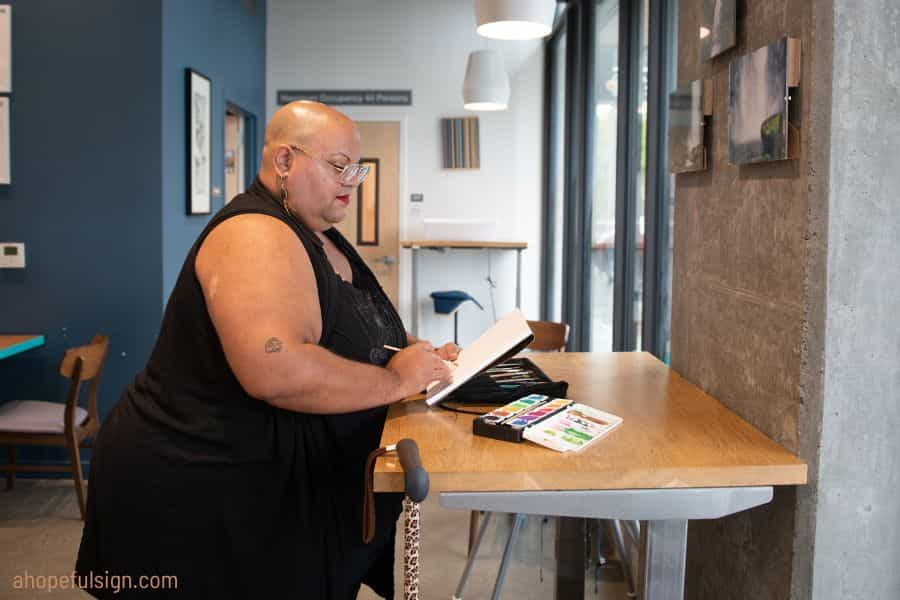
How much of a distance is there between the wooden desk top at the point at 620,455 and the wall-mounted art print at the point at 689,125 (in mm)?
653

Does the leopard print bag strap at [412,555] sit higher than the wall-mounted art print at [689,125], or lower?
lower

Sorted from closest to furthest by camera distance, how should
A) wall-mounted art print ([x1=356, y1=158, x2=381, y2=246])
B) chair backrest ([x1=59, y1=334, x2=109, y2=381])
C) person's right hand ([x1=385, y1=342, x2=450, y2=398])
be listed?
person's right hand ([x1=385, y1=342, x2=450, y2=398]) < chair backrest ([x1=59, y1=334, x2=109, y2=381]) < wall-mounted art print ([x1=356, y1=158, x2=381, y2=246])

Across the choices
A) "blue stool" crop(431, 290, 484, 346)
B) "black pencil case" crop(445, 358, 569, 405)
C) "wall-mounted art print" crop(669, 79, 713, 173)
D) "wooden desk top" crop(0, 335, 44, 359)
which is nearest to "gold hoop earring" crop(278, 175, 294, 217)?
"black pencil case" crop(445, 358, 569, 405)

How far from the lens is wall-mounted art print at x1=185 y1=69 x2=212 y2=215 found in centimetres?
520

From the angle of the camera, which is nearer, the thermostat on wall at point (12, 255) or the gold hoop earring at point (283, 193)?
the gold hoop earring at point (283, 193)

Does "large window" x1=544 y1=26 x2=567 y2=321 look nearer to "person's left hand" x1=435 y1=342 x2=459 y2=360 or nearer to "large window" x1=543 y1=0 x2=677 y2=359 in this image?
"large window" x1=543 y1=0 x2=677 y2=359

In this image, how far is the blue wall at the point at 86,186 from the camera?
464cm

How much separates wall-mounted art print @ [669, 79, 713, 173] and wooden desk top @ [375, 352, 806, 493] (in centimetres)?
65

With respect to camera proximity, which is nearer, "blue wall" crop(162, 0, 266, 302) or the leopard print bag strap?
the leopard print bag strap

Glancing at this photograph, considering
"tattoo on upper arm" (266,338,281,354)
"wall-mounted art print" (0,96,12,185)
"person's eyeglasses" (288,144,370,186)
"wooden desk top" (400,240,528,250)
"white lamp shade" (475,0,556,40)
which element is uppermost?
"white lamp shade" (475,0,556,40)

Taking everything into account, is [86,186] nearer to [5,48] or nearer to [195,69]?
[5,48]

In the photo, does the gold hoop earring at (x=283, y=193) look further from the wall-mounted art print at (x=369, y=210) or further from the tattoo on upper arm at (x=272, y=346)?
the wall-mounted art print at (x=369, y=210)

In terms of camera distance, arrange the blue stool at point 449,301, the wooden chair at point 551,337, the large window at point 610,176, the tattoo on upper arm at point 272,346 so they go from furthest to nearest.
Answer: the blue stool at point 449,301, the large window at point 610,176, the wooden chair at point 551,337, the tattoo on upper arm at point 272,346

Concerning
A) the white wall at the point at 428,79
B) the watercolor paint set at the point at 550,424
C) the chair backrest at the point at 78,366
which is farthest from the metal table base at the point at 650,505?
the white wall at the point at 428,79
